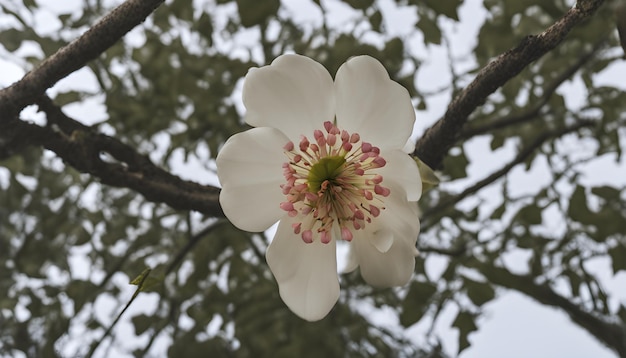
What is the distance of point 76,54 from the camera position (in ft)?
1.25

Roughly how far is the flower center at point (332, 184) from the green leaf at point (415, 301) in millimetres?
320

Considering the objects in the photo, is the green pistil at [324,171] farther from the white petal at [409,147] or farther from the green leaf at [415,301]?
the green leaf at [415,301]

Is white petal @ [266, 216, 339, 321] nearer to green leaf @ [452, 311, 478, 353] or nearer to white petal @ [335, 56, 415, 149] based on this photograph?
white petal @ [335, 56, 415, 149]

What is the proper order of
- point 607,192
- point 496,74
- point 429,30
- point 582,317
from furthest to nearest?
point 582,317
point 607,192
point 429,30
point 496,74

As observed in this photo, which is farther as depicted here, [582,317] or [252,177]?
[582,317]

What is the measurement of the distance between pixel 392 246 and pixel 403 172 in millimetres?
48

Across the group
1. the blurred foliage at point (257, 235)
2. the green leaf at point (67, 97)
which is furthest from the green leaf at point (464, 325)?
the green leaf at point (67, 97)

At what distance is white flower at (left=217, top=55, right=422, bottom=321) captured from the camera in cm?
35

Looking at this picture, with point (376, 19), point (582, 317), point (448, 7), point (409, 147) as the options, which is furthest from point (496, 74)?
point (582, 317)

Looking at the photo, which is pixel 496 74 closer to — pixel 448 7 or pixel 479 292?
pixel 448 7

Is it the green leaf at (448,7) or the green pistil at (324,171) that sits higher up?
the green leaf at (448,7)

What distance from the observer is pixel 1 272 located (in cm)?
93

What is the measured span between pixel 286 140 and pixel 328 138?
0.02m

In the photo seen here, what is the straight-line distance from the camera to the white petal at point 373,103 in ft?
1.15
